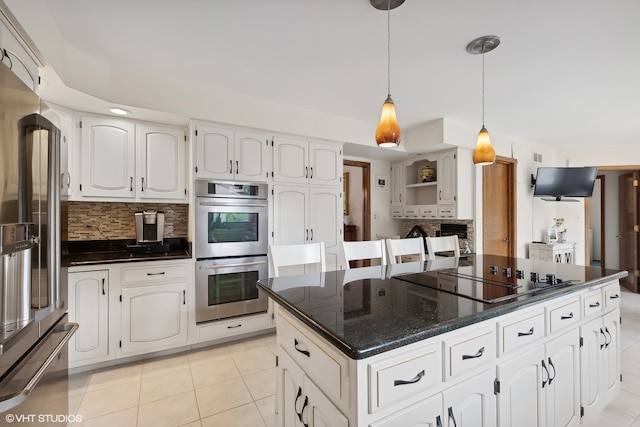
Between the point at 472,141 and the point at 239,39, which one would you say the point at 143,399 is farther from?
the point at 472,141

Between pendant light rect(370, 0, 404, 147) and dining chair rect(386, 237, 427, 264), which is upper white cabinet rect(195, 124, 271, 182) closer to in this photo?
dining chair rect(386, 237, 427, 264)

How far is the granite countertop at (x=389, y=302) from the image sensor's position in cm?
93

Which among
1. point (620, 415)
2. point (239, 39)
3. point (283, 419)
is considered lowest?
point (620, 415)

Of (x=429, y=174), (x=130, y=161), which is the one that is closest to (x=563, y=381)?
(x=429, y=174)

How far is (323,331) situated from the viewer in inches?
37.9

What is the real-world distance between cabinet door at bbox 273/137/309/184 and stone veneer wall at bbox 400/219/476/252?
7.46ft

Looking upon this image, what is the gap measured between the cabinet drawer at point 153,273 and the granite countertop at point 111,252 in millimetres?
81

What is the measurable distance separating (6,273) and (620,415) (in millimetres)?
3254

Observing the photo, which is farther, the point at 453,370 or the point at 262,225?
the point at 262,225

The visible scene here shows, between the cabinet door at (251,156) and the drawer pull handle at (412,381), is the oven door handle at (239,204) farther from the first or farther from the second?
the drawer pull handle at (412,381)

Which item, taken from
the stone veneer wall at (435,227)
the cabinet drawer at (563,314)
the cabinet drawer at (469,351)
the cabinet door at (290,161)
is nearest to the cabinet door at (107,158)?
the cabinet door at (290,161)

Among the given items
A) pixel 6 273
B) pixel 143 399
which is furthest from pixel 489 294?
pixel 143 399

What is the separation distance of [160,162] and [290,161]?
127 centimetres

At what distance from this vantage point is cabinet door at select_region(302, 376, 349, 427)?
0.93 meters
